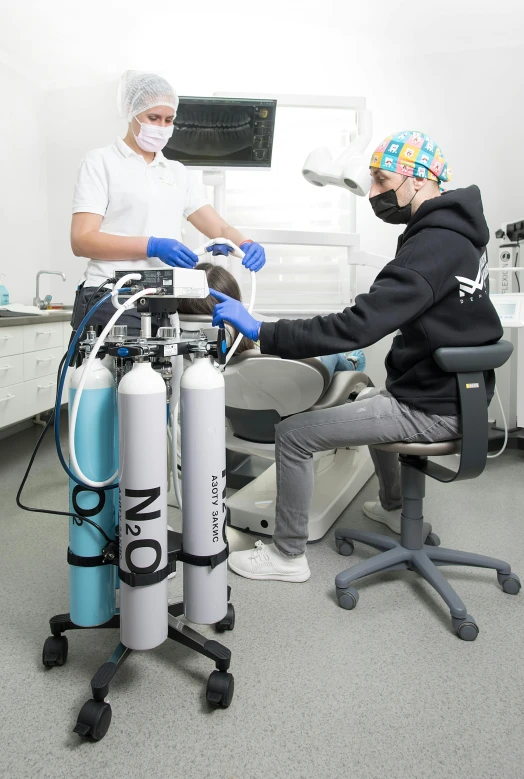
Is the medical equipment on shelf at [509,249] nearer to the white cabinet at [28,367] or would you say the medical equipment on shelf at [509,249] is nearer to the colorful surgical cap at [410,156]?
the colorful surgical cap at [410,156]

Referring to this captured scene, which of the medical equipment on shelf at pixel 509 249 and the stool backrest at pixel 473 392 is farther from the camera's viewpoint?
the medical equipment on shelf at pixel 509 249

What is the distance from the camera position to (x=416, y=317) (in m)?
1.42

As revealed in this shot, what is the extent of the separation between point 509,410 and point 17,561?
2.59 m

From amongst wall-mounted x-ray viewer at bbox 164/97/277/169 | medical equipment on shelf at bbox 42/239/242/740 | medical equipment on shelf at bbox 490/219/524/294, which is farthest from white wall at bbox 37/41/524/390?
medical equipment on shelf at bbox 42/239/242/740

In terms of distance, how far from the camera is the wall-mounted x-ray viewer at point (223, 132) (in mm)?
2428

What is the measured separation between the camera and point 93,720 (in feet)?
3.40

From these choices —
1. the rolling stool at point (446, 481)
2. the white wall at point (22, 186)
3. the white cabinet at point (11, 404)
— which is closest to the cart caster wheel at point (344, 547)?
the rolling stool at point (446, 481)

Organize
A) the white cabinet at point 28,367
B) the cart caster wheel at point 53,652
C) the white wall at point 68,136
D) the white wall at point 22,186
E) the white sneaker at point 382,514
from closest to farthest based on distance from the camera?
the cart caster wheel at point 53,652 → the white sneaker at point 382,514 → the white cabinet at point 28,367 → the white wall at point 22,186 → the white wall at point 68,136

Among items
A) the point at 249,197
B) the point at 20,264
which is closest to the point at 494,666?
the point at 249,197

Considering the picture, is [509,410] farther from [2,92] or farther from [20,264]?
[2,92]

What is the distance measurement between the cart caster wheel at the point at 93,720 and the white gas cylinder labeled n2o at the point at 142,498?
12 centimetres

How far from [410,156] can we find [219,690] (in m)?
1.44

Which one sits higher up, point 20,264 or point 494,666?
point 20,264

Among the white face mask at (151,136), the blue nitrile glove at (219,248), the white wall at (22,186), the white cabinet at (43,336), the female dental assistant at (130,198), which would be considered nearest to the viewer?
the blue nitrile glove at (219,248)
